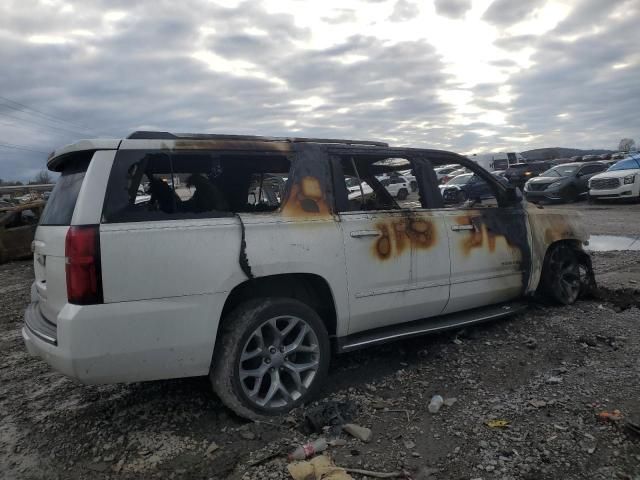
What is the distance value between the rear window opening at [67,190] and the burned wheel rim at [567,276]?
449 centimetres

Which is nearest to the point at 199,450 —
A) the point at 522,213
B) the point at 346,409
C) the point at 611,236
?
the point at 346,409

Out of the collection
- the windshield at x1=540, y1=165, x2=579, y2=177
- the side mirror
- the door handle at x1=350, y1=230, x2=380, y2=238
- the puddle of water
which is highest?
the windshield at x1=540, y1=165, x2=579, y2=177

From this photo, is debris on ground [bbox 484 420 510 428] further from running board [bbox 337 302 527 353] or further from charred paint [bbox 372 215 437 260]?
charred paint [bbox 372 215 437 260]

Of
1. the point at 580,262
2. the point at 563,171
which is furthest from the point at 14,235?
the point at 563,171

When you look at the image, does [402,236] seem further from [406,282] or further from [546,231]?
[546,231]

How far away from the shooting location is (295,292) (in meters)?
3.55

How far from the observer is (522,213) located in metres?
4.81

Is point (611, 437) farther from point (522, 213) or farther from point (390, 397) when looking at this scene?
point (522, 213)

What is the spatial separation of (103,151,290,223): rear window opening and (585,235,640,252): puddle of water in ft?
25.8

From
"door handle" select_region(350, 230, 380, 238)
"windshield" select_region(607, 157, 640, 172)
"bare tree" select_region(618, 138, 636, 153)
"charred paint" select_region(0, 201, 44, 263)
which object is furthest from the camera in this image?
"bare tree" select_region(618, 138, 636, 153)

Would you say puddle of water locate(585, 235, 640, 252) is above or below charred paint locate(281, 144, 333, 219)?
below

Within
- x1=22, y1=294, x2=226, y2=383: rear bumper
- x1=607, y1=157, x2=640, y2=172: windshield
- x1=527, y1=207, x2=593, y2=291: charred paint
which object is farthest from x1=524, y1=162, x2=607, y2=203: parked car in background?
x1=22, y1=294, x2=226, y2=383: rear bumper

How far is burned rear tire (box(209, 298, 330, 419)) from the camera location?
311 cm

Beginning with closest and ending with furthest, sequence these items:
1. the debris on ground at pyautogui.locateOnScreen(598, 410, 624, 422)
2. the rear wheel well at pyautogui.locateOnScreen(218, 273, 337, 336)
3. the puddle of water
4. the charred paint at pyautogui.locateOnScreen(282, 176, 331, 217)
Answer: the debris on ground at pyautogui.locateOnScreen(598, 410, 624, 422)
the rear wheel well at pyautogui.locateOnScreen(218, 273, 337, 336)
the charred paint at pyautogui.locateOnScreen(282, 176, 331, 217)
the puddle of water
